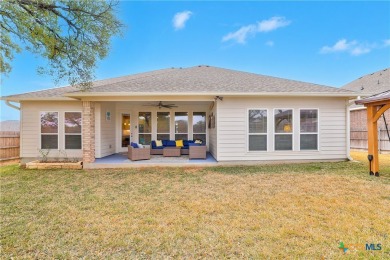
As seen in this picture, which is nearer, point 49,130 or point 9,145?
point 49,130

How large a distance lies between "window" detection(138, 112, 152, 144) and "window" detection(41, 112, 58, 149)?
3843 millimetres

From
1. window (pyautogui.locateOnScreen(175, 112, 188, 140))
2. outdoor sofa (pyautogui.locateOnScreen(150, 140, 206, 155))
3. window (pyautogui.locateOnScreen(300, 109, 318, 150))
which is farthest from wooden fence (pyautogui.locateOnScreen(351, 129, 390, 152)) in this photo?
window (pyautogui.locateOnScreen(175, 112, 188, 140))

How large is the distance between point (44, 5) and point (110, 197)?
6284 mm

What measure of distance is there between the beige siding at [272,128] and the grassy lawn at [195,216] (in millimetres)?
1822

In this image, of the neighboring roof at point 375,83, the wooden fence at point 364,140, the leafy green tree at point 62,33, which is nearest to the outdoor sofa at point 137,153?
the leafy green tree at point 62,33

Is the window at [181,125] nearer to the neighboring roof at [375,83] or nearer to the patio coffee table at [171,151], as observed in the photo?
the patio coffee table at [171,151]

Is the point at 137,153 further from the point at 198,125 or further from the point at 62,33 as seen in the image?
the point at 62,33

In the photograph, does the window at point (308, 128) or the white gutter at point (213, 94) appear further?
the window at point (308, 128)

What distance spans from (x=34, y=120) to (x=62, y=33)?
13.7ft

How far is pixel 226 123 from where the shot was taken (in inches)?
322

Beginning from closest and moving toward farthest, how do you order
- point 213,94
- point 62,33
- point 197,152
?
point 62,33 < point 213,94 < point 197,152

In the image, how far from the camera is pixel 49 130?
9156mm

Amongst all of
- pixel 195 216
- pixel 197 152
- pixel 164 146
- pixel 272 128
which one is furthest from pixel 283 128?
pixel 195 216

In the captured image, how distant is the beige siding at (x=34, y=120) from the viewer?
9023 millimetres
